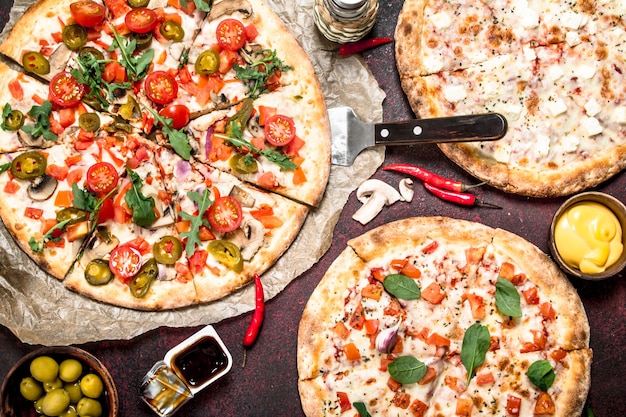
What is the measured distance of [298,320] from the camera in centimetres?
639

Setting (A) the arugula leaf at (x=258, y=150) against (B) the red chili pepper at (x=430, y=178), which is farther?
(B) the red chili pepper at (x=430, y=178)

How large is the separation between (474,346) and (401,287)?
0.82 m

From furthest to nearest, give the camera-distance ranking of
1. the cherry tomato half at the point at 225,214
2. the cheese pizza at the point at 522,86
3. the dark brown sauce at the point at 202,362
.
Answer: the cheese pizza at the point at 522,86 → the dark brown sauce at the point at 202,362 → the cherry tomato half at the point at 225,214

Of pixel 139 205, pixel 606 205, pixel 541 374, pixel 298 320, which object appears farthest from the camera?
pixel 298 320

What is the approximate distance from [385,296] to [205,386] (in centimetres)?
183

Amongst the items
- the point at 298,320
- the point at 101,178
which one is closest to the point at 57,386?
the point at 101,178

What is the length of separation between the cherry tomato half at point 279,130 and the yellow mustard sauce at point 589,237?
2.60 meters

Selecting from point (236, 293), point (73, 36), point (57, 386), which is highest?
point (73, 36)

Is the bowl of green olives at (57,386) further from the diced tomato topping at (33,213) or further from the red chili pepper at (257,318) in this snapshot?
the red chili pepper at (257,318)

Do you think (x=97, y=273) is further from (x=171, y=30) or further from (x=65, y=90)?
(x=171, y=30)

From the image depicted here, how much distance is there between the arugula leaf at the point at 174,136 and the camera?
5949mm

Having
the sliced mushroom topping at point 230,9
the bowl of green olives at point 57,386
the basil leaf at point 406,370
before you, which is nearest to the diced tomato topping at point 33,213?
the bowl of green olives at point 57,386

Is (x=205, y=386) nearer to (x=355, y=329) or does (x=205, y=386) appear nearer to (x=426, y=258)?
(x=355, y=329)

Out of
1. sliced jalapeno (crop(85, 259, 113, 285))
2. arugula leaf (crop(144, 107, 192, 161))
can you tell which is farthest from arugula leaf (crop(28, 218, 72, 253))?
arugula leaf (crop(144, 107, 192, 161))
